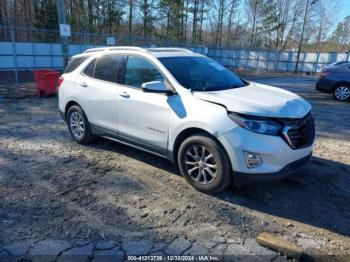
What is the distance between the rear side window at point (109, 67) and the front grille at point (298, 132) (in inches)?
105

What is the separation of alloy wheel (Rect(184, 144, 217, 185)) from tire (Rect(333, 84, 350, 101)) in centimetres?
982

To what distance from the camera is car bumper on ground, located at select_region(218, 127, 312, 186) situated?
358cm

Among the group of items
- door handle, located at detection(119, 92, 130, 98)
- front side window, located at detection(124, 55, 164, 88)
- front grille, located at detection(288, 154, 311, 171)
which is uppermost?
front side window, located at detection(124, 55, 164, 88)

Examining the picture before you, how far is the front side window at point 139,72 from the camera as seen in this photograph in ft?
14.8

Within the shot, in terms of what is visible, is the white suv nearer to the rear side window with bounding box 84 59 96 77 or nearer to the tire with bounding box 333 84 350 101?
the rear side window with bounding box 84 59 96 77

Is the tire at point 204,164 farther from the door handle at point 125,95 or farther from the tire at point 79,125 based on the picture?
the tire at point 79,125

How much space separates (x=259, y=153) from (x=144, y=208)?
1478mm

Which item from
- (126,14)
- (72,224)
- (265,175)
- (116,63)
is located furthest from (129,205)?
(126,14)

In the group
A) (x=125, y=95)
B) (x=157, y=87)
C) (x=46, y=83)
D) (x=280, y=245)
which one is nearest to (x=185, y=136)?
(x=157, y=87)

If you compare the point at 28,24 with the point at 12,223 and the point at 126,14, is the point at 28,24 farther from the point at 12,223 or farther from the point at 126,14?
the point at 12,223

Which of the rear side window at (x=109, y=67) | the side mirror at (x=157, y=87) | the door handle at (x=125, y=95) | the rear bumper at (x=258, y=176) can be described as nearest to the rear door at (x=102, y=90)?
the rear side window at (x=109, y=67)

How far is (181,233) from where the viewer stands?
3283 millimetres

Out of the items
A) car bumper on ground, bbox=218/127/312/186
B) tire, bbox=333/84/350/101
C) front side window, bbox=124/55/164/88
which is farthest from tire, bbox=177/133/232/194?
tire, bbox=333/84/350/101

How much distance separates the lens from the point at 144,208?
374cm
